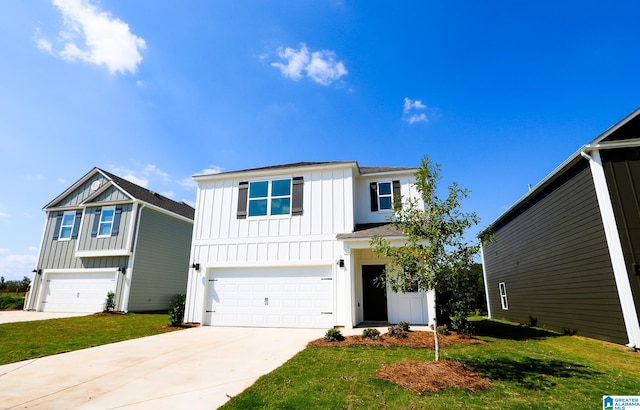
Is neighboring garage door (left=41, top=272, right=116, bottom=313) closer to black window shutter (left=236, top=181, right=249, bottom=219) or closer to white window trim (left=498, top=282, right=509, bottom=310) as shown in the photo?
black window shutter (left=236, top=181, right=249, bottom=219)

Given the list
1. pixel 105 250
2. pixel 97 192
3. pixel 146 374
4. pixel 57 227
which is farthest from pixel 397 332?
pixel 57 227

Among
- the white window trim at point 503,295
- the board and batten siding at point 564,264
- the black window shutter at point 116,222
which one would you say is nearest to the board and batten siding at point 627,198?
the board and batten siding at point 564,264

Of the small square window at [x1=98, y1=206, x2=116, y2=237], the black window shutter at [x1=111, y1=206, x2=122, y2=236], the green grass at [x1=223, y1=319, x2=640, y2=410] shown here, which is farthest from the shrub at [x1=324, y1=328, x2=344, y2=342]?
the small square window at [x1=98, y1=206, x2=116, y2=237]

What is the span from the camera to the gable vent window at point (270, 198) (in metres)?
12.2

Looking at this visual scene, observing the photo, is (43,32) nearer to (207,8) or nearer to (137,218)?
(207,8)

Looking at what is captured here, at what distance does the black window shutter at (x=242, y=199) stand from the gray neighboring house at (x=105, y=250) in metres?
7.18

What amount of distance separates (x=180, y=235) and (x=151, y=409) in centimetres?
1701

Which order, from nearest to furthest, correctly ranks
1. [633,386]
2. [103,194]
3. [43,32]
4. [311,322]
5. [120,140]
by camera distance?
1. [633,386]
2. [43,32]
3. [311,322]
4. [120,140]
5. [103,194]

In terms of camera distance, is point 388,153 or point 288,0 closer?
point 288,0

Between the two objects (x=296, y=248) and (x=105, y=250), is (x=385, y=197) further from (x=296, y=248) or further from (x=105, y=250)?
(x=105, y=250)

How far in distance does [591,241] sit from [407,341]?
6.07 metres

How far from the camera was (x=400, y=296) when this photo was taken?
443 inches

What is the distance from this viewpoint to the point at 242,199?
1278cm

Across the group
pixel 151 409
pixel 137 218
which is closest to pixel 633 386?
pixel 151 409
